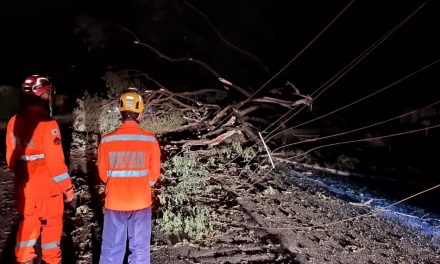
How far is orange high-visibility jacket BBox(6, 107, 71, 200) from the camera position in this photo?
359cm

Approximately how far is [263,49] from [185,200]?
13.5 metres

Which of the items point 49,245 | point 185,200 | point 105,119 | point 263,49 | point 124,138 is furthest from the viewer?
point 263,49

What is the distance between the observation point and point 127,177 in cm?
336

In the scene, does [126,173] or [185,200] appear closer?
[126,173]

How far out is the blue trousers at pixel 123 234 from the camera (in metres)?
3.40

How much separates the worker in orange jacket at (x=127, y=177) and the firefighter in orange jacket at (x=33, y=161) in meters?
0.60

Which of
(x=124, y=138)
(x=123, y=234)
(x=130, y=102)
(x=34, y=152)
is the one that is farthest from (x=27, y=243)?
(x=130, y=102)

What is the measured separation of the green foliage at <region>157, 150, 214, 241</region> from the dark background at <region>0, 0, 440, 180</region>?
4.39 meters

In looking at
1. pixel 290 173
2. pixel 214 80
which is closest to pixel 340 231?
pixel 290 173

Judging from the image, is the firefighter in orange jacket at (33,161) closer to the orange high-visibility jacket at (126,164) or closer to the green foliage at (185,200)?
the orange high-visibility jacket at (126,164)

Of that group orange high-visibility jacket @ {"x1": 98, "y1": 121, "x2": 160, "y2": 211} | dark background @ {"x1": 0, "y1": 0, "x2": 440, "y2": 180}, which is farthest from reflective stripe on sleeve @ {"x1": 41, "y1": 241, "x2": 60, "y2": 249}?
dark background @ {"x1": 0, "y1": 0, "x2": 440, "y2": 180}

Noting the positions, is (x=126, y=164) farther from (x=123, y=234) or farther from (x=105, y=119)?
(x=105, y=119)

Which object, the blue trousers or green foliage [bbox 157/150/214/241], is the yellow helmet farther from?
green foliage [bbox 157/150/214/241]

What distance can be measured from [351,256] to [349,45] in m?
11.2
